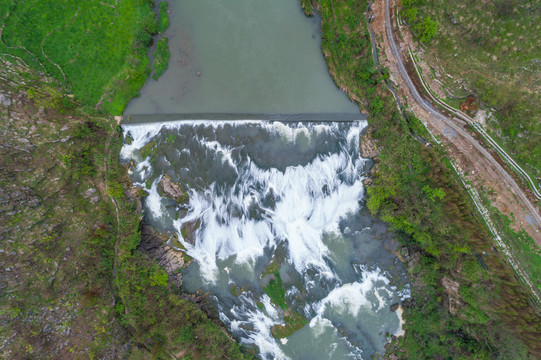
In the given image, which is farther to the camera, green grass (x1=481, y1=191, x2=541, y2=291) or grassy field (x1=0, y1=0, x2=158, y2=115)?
grassy field (x1=0, y1=0, x2=158, y2=115)

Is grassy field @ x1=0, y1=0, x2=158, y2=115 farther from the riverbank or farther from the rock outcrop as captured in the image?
the rock outcrop

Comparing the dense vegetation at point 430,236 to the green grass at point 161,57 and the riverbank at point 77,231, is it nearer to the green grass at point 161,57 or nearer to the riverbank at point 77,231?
the green grass at point 161,57

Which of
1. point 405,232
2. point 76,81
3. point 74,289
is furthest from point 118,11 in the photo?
point 405,232

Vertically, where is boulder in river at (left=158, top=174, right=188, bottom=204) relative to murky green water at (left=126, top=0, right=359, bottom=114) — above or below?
below

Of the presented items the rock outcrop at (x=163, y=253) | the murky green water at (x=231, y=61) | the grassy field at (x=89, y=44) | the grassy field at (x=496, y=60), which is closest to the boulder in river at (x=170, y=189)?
the rock outcrop at (x=163, y=253)

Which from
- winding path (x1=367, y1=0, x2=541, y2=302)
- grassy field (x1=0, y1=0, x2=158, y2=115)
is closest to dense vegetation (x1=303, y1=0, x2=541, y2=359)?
winding path (x1=367, y1=0, x2=541, y2=302)

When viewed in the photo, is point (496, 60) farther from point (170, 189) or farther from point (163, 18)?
point (170, 189)

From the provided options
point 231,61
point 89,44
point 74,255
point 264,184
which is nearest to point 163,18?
point 89,44

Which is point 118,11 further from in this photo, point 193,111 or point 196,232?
point 196,232
